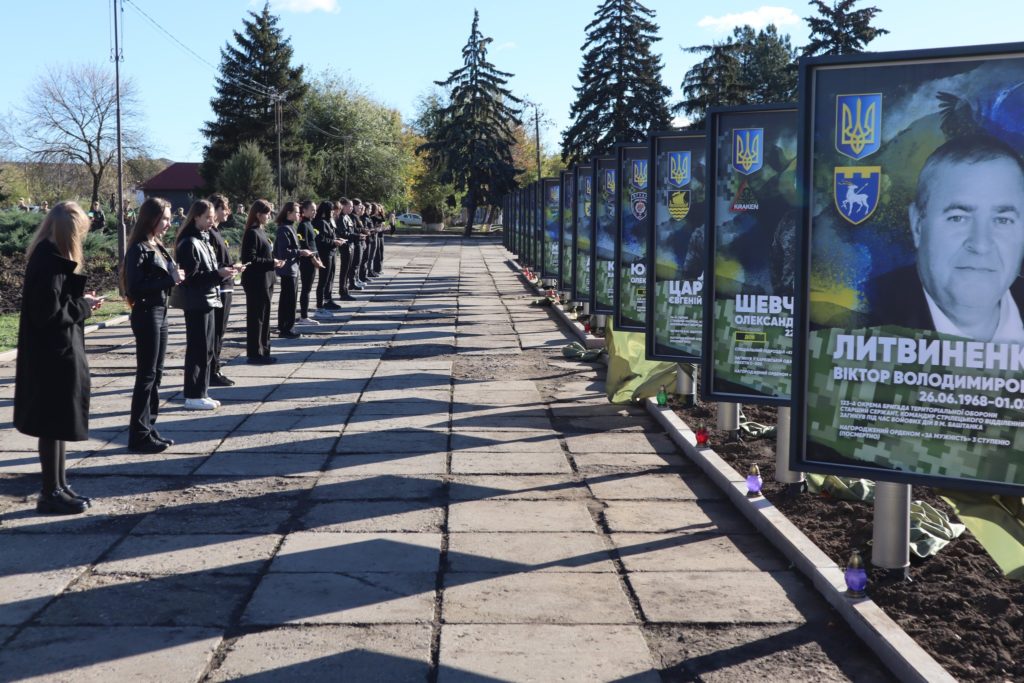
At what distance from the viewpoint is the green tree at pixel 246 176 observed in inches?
2368

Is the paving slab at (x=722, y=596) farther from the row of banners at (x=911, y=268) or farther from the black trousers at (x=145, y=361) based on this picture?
the black trousers at (x=145, y=361)

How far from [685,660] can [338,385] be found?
7346 mm

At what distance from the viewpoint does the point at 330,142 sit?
8444cm

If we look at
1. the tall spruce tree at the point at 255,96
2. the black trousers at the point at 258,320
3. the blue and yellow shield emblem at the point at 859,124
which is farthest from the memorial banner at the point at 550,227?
the tall spruce tree at the point at 255,96

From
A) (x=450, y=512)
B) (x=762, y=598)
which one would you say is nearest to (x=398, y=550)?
(x=450, y=512)

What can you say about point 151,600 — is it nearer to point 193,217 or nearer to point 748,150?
point 748,150

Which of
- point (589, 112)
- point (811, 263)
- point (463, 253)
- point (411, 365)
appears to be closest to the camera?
point (811, 263)

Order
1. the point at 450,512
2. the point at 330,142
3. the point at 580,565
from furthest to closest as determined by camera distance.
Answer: the point at 330,142 → the point at 450,512 → the point at 580,565

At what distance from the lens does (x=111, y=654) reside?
4348 millimetres

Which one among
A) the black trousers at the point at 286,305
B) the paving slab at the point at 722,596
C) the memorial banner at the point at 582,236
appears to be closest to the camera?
the paving slab at the point at 722,596

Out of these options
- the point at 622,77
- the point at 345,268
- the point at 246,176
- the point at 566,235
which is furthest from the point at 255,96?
the point at 566,235

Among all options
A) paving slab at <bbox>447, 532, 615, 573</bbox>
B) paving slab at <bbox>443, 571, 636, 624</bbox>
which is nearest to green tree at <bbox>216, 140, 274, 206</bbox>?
paving slab at <bbox>447, 532, 615, 573</bbox>

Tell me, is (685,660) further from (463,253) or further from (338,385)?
(463,253)

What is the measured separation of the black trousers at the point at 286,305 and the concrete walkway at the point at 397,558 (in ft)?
14.9
